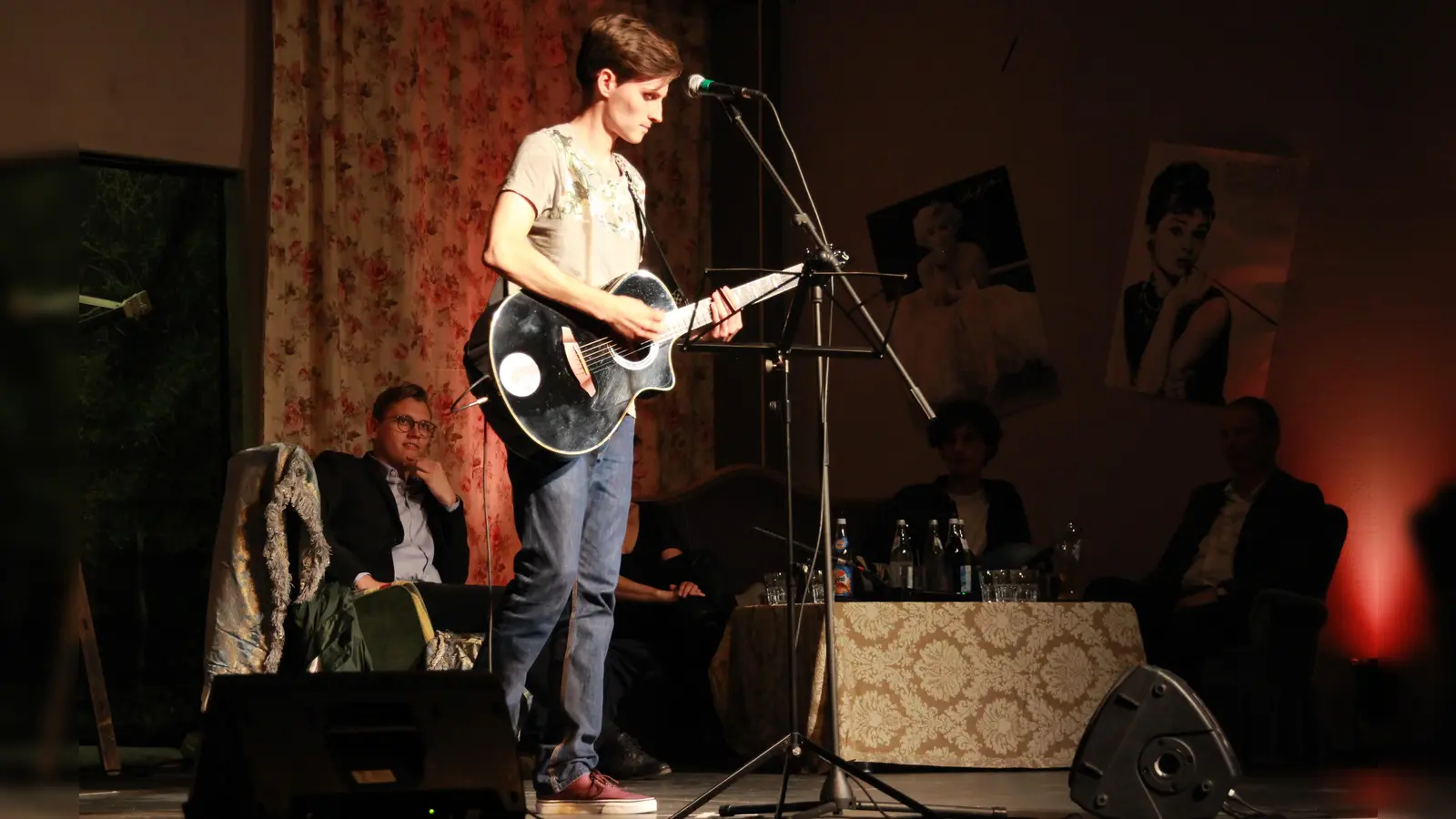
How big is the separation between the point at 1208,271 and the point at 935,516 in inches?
54.5

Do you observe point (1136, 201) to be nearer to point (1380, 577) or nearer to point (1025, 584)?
point (1380, 577)

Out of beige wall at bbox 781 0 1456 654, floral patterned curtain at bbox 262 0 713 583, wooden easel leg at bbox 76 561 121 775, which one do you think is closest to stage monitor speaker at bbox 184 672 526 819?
wooden easel leg at bbox 76 561 121 775

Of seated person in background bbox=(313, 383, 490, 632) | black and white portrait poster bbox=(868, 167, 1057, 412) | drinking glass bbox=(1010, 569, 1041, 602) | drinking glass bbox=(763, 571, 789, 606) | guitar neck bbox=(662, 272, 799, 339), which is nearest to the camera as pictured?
guitar neck bbox=(662, 272, 799, 339)

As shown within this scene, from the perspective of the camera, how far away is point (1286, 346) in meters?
4.86

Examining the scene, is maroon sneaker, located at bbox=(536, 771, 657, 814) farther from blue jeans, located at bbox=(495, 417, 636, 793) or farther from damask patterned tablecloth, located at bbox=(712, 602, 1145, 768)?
damask patterned tablecloth, located at bbox=(712, 602, 1145, 768)

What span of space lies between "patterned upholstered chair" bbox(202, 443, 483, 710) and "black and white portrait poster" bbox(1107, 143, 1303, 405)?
9.51 feet

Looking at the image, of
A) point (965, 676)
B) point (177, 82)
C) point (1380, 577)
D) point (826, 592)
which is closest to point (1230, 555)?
point (1380, 577)

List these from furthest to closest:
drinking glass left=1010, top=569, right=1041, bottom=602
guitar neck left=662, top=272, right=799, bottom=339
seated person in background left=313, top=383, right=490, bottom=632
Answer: seated person in background left=313, top=383, right=490, bottom=632, drinking glass left=1010, top=569, right=1041, bottom=602, guitar neck left=662, top=272, right=799, bottom=339

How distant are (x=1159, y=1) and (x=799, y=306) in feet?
11.5

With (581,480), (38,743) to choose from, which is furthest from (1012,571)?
(38,743)

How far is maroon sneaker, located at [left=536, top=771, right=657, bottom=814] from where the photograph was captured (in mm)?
2584

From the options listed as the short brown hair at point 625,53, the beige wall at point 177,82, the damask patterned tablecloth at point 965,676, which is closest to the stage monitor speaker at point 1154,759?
the damask patterned tablecloth at point 965,676

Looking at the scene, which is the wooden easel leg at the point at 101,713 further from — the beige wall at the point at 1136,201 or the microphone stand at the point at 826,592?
the beige wall at the point at 1136,201

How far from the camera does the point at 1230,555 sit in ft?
14.8
